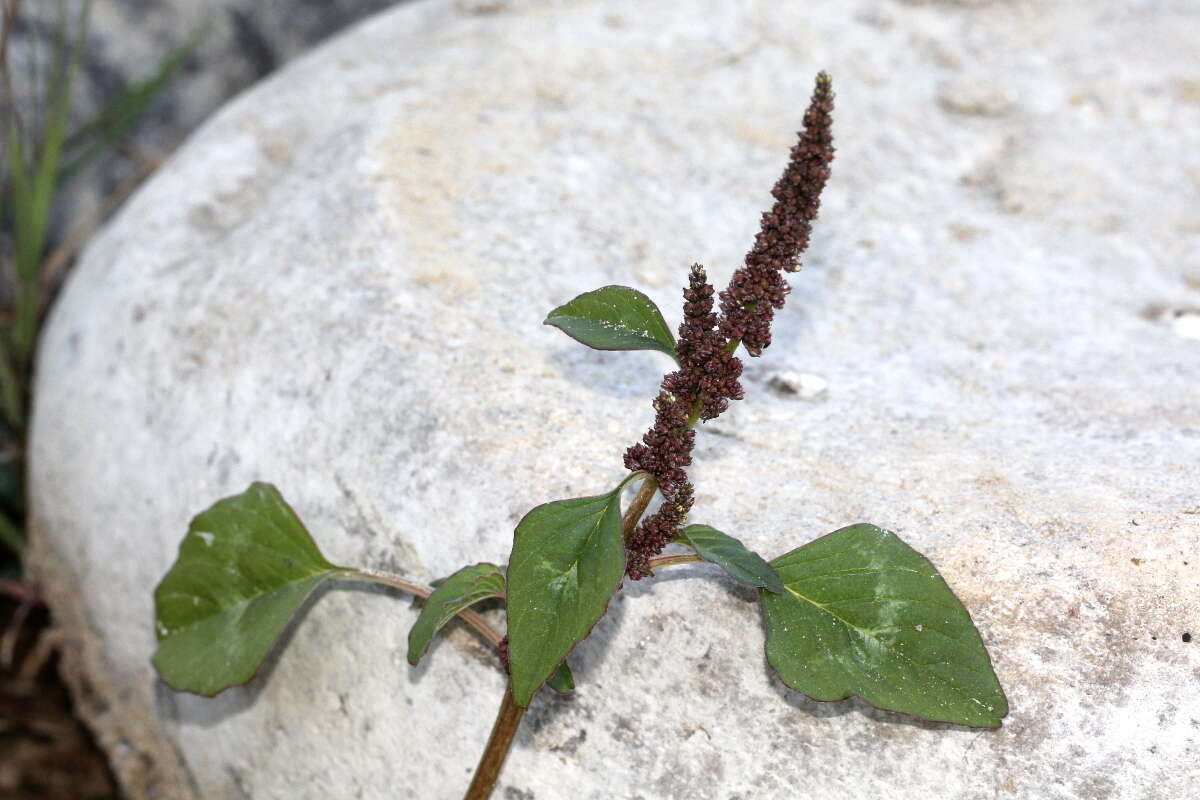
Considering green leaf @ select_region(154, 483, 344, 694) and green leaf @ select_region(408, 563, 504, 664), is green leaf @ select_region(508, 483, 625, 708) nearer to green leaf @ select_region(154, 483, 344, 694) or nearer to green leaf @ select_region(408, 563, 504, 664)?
green leaf @ select_region(408, 563, 504, 664)

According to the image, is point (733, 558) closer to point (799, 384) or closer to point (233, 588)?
point (799, 384)

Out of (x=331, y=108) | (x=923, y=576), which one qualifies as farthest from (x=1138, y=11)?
(x=923, y=576)

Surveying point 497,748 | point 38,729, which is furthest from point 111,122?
point 497,748

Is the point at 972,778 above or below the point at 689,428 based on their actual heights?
below

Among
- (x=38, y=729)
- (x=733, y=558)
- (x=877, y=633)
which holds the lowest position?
(x=38, y=729)

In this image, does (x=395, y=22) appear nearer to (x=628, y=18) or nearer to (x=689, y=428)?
(x=628, y=18)

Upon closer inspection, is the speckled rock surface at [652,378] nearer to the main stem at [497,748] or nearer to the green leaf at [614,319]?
the main stem at [497,748]
